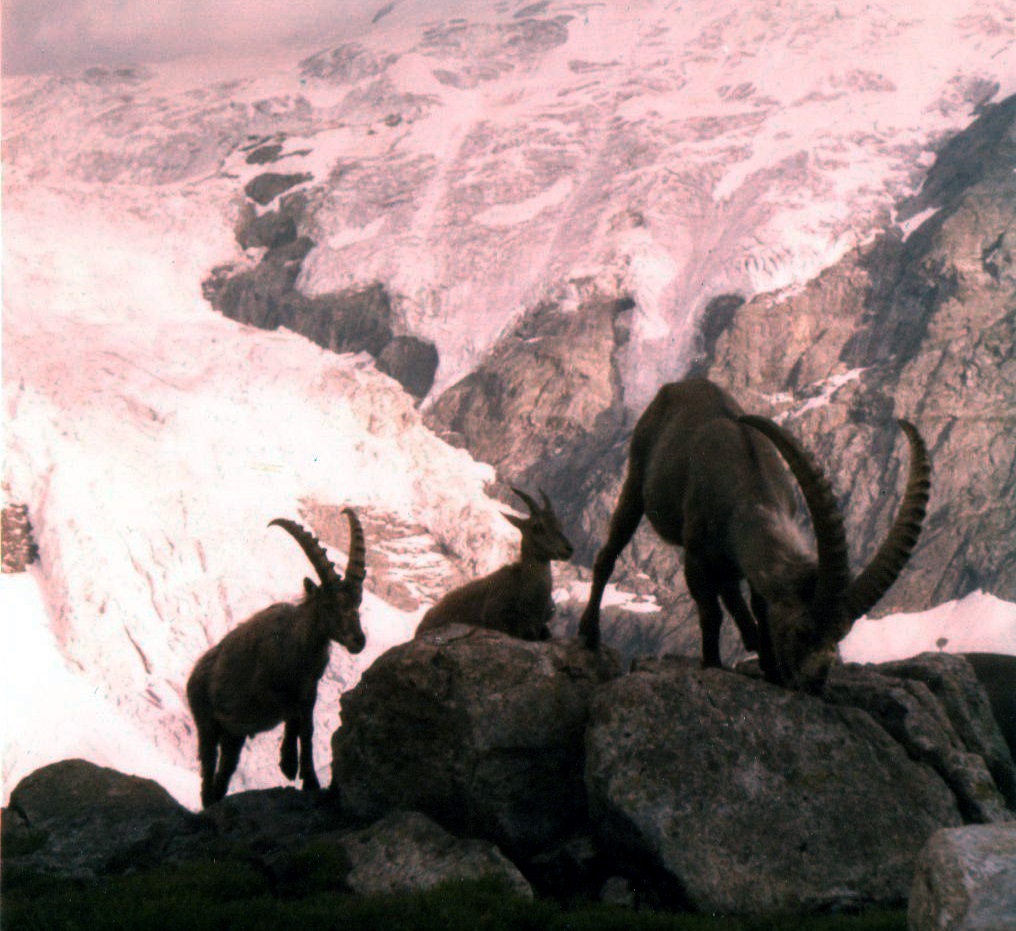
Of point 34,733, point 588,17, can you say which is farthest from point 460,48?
point 34,733

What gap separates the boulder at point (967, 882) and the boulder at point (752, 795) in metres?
2.07

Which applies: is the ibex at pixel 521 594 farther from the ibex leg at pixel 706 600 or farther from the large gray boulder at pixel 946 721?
the large gray boulder at pixel 946 721

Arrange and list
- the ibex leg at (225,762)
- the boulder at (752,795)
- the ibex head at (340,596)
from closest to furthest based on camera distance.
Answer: the boulder at (752,795) < the ibex head at (340,596) < the ibex leg at (225,762)

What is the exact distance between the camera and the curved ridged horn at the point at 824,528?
28.9 feet

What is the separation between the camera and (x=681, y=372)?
601 ft

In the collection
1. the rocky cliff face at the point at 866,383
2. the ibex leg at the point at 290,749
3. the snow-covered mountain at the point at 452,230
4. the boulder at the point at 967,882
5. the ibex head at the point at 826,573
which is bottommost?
the rocky cliff face at the point at 866,383

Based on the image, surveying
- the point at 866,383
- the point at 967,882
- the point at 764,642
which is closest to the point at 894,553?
the point at 764,642

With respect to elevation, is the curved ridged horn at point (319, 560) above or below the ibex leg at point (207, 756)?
above

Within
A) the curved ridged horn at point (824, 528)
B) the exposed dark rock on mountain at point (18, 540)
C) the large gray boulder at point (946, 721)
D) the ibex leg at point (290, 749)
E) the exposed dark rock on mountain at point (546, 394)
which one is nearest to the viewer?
the curved ridged horn at point (824, 528)

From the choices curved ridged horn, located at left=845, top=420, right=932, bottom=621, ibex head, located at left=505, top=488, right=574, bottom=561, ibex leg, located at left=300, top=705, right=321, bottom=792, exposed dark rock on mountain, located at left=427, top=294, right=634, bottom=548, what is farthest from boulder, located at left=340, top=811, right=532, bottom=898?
exposed dark rock on mountain, located at left=427, top=294, right=634, bottom=548

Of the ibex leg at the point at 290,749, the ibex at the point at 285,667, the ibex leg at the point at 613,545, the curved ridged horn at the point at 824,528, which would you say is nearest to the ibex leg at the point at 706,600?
the ibex leg at the point at 613,545

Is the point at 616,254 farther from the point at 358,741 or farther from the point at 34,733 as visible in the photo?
the point at 358,741

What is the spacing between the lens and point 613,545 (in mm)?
13000

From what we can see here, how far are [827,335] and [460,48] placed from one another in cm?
7984
